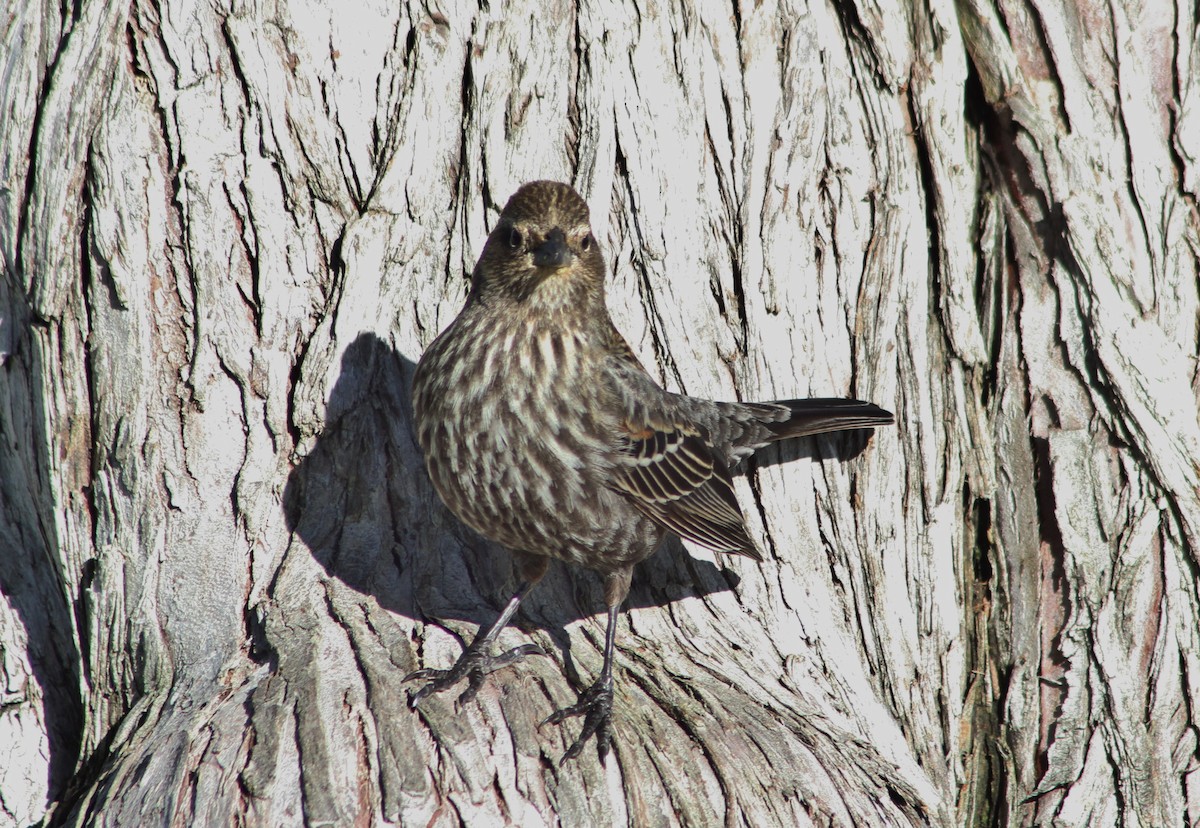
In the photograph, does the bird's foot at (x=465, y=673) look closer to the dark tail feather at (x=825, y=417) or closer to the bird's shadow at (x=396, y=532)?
the bird's shadow at (x=396, y=532)

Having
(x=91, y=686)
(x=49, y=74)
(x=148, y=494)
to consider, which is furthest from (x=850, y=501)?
(x=49, y=74)

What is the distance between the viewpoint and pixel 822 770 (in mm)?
3602

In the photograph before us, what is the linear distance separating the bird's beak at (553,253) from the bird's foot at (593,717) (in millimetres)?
1413

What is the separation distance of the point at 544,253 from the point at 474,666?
138 centimetres

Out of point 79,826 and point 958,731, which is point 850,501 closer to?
point 958,731

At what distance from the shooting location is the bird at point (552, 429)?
12.6 feet

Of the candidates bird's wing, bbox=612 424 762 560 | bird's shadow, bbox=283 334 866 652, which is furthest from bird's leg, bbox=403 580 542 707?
bird's wing, bbox=612 424 762 560

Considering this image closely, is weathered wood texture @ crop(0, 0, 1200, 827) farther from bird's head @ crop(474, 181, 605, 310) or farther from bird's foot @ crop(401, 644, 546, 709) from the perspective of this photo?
bird's head @ crop(474, 181, 605, 310)

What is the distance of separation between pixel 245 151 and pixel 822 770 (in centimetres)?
297

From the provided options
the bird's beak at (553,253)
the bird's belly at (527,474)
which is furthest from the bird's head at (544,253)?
the bird's belly at (527,474)

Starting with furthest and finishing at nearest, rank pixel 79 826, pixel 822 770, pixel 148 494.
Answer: pixel 148 494, pixel 822 770, pixel 79 826

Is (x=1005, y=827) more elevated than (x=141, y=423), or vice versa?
(x=141, y=423)

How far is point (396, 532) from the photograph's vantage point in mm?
4250

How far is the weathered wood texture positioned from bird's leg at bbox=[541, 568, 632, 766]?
97mm
